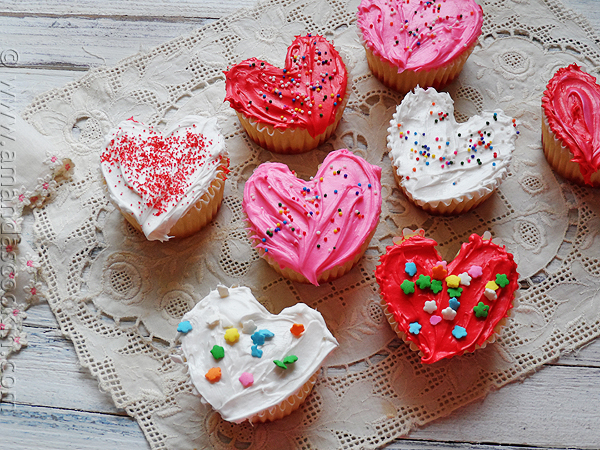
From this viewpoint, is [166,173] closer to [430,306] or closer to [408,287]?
[408,287]

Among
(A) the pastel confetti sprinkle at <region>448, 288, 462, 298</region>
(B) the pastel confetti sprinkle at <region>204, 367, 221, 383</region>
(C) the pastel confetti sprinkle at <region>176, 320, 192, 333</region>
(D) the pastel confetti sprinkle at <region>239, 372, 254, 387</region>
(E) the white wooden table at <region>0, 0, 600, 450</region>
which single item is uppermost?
(C) the pastel confetti sprinkle at <region>176, 320, 192, 333</region>

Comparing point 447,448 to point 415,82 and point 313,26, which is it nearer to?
point 415,82

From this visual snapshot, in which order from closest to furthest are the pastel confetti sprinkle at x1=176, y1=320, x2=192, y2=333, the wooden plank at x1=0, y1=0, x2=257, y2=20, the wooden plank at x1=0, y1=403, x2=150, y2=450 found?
the pastel confetti sprinkle at x1=176, y1=320, x2=192, y2=333 < the wooden plank at x1=0, y1=403, x2=150, y2=450 < the wooden plank at x1=0, y1=0, x2=257, y2=20

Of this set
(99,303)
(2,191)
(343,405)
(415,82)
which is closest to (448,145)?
(415,82)

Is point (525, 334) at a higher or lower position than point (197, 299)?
lower

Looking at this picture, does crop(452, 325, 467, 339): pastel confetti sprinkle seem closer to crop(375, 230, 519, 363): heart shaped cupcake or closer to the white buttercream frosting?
crop(375, 230, 519, 363): heart shaped cupcake

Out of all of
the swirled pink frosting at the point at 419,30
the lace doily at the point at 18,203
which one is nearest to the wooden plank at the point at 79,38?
the lace doily at the point at 18,203

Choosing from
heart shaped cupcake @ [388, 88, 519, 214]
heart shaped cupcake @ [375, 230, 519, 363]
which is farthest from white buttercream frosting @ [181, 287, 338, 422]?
heart shaped cupcake @ [388, 88, 519, 214]
